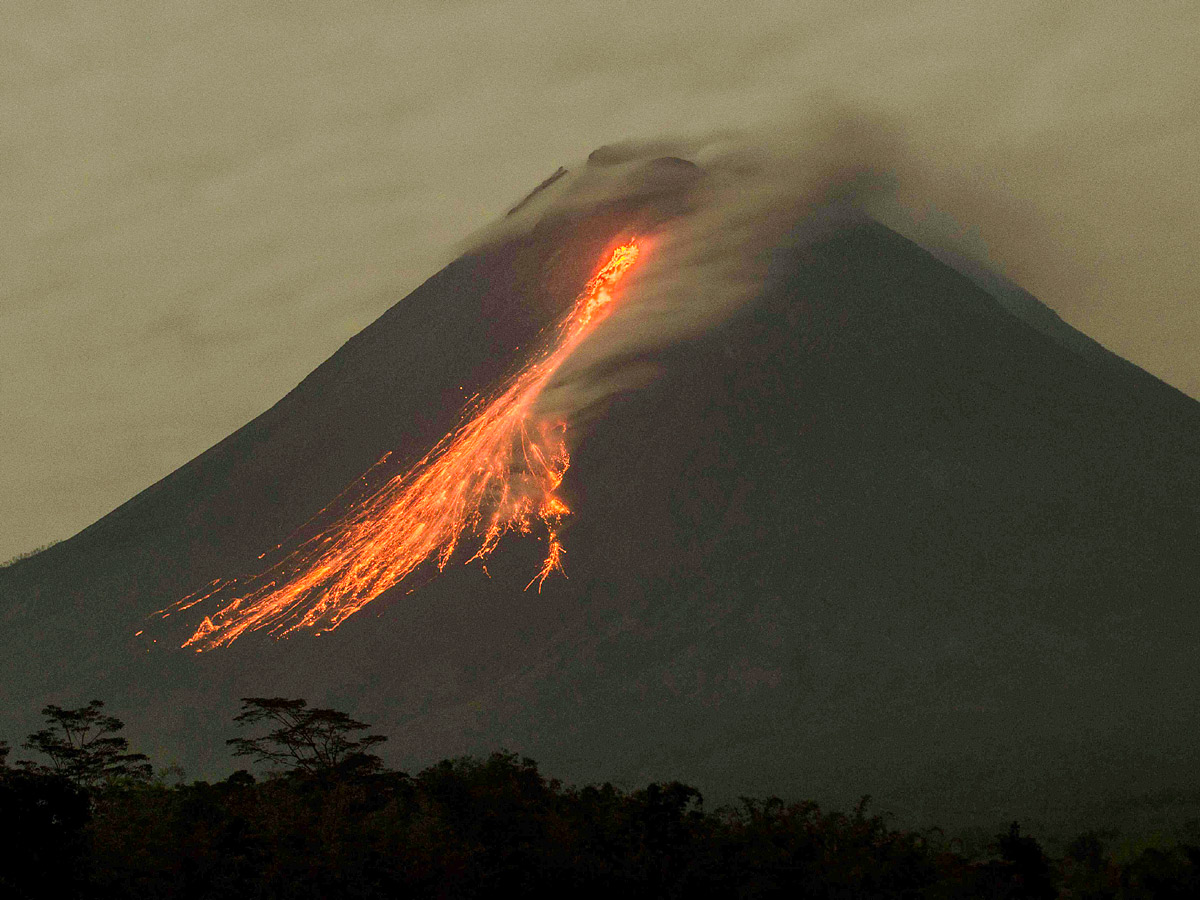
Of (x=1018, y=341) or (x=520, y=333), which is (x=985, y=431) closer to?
(x=1018, y=341)

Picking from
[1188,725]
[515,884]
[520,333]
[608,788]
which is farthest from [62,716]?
[520,333]

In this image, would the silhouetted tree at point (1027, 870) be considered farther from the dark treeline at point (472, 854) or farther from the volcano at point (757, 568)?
the volcano at point (757, 568)

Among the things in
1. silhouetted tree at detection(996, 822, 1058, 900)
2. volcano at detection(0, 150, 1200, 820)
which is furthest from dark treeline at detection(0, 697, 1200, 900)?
volcano at detection(0, 150, 1200, 820)

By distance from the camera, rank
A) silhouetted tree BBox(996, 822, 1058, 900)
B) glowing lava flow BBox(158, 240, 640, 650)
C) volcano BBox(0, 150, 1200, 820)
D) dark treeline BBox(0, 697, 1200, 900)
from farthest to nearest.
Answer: glowing lava flow BBox(158, 240, 640, 650), volcano BBox(0, 150, 1200, 820), silhouetted tree BBox(996, 822, 1058, 900), dark treeline BBox(0, 697, 1200, 900)

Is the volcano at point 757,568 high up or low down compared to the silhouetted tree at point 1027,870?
up

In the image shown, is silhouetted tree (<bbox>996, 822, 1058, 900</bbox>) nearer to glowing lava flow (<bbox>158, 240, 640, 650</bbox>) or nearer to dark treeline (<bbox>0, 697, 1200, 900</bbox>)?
dark treeline (<bbox>0, 697, 1200, 900</bbox>)

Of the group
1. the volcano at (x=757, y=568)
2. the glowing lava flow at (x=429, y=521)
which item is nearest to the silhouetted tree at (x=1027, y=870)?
the volcano at (x=757, y=568)
